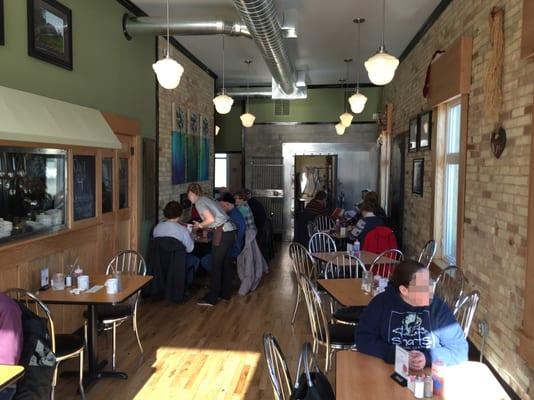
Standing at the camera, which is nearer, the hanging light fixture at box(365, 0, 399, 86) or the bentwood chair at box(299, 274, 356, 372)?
the bentwood chair at box(299, 274, 356, 372)

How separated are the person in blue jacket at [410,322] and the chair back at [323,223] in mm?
5428

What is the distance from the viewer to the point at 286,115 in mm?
10844

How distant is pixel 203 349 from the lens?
14.3 ft

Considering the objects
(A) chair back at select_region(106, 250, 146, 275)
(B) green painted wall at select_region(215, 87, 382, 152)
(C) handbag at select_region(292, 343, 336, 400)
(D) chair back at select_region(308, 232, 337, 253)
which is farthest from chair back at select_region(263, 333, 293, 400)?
(B) green painted wall at select_region(215, 87, 382, 152)

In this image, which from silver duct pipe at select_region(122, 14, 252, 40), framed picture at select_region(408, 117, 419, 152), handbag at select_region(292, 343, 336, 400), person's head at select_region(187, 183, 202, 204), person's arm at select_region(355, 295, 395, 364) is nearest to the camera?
handbag at select_region(292, 343, 336, 400)

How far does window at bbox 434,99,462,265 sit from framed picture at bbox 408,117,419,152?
3.10 feet

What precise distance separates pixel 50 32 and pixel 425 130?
426 cm

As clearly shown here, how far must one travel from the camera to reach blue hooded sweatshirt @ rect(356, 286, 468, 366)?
2.33 meters

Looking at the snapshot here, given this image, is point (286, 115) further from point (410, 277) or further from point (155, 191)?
point (410, 277)

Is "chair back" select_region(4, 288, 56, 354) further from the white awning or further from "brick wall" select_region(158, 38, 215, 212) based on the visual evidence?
"brick wall" select_region(158, 38, 215, 212)

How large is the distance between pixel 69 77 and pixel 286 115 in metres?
7.06

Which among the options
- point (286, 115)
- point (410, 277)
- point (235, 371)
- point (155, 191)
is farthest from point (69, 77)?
point (286, 115)

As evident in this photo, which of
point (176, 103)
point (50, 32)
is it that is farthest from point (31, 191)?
point (176, 103)

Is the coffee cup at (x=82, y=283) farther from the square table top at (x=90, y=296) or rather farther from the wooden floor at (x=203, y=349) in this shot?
the wooden floor at (x=203, y=349)
